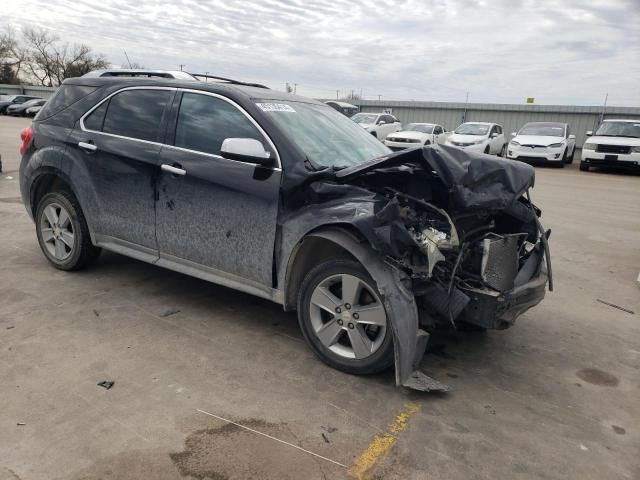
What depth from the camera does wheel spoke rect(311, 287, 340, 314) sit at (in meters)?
3.26

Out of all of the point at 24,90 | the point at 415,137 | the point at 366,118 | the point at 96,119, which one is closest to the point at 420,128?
the point at 415,137

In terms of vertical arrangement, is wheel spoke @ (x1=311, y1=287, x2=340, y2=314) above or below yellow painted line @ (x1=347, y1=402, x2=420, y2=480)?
above

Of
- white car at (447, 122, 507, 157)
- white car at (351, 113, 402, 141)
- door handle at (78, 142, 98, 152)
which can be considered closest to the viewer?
door handle at (78, 142, 98, 152)

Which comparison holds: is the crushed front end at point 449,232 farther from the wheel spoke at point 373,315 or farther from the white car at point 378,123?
the white car at point 378,123

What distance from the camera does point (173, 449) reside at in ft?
8.11

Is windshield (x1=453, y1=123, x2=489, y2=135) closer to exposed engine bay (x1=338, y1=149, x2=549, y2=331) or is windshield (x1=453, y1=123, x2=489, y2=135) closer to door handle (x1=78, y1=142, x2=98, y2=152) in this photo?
exposed engine bay (x1=338, y1=149, x2=549, y2=331)

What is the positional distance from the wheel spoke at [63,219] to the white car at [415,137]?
49.4 ft

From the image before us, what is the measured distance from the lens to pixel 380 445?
102 inches

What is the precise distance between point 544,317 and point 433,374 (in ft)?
5.58

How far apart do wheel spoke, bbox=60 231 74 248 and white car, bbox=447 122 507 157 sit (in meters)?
15.7

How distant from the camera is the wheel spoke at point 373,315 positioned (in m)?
3.07

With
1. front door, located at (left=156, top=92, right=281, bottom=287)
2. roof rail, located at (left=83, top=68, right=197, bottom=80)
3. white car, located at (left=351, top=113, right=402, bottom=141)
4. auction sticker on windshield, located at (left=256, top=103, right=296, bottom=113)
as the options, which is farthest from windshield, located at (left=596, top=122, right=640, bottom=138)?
front door, located at (left=156, top=92, right=281, bottom=287)

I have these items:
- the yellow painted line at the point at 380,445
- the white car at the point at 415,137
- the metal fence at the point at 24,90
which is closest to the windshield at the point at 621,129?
the white car at the point at 415,137

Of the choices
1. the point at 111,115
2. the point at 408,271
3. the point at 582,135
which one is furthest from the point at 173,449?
the point at 582,135
